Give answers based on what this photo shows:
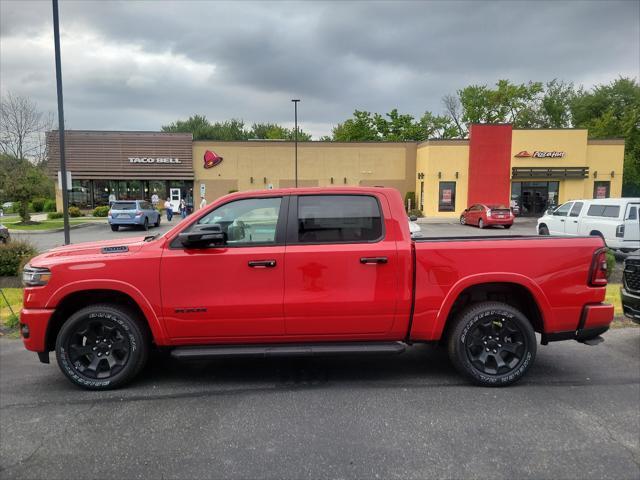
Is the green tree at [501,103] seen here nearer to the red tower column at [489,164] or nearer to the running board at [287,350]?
the red tower column at [489,164]

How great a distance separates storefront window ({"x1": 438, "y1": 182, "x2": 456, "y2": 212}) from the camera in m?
36.2

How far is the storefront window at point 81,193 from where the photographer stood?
38719 millimetres

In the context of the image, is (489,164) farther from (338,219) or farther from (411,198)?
(338,219)

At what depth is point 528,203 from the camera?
36781 millimetres

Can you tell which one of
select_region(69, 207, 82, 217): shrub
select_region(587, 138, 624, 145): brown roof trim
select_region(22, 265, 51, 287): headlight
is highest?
select_region(587, 138, 624, 145): brown roof trim

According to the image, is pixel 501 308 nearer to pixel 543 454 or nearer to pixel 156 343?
pixel 543 454

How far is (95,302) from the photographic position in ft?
14.3

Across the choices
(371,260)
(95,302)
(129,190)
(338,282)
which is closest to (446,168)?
(129,190)

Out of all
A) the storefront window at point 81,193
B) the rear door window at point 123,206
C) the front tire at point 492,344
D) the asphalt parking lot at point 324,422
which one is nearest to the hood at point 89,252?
the asphalt parking lot at point 324,422

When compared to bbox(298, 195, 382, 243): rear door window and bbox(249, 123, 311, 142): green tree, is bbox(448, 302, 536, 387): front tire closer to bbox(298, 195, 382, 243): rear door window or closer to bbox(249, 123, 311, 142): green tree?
bbox(298, 195, 382, 243): rear door window

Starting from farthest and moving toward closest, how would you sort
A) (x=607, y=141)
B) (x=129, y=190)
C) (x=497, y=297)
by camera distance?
1. (x=129, y=190)
2. (x=607, y=141)
3. (x=497, y=297)

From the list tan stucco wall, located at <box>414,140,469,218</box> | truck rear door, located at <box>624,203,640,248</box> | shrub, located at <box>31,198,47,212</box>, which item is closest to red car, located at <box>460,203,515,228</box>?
tan stucco wall, located at <box>414,140,469,218</box>

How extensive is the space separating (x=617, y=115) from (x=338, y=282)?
67.5 m

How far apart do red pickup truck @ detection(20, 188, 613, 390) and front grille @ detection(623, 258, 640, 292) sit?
1.41 meters
